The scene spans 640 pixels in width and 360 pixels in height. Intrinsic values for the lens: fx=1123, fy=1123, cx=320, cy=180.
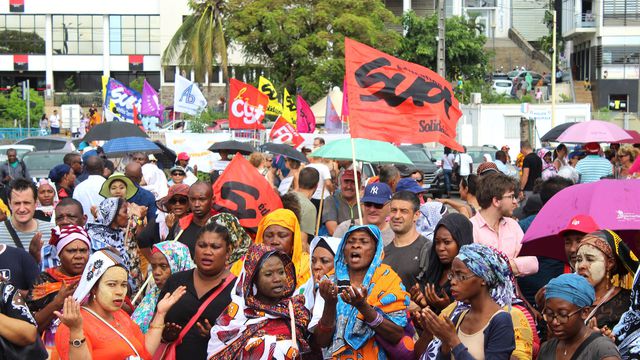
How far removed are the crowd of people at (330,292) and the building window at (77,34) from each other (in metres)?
59.1

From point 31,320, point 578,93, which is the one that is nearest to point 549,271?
point 31,320

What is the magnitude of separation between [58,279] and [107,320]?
1.09 metres

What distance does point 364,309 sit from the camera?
19.5 ft

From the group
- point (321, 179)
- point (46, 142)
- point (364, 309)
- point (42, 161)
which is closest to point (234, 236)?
point (364, 309)

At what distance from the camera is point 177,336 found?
6.55m

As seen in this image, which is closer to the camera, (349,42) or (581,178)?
(349,42)

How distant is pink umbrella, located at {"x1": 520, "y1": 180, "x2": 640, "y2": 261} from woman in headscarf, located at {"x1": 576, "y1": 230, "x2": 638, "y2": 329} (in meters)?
0.55

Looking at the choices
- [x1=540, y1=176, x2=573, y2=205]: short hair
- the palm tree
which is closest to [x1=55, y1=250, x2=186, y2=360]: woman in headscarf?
[x1=540, y1=176, x2=573, y2=205]: short hair

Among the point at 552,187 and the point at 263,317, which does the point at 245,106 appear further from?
the point at 263,317

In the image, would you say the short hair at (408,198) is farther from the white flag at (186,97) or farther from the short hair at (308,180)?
the white flag at (186,97)

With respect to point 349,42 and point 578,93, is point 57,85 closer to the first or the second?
point 578,93

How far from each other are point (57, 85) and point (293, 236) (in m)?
62.2

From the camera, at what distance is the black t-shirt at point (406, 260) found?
24.2 ft

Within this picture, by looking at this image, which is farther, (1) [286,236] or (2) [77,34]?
(2) [77,34]
